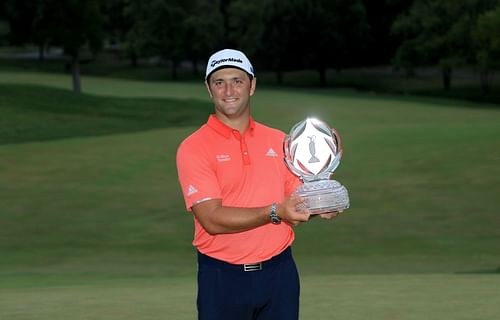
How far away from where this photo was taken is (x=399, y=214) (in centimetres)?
1922

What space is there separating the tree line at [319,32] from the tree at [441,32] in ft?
0.23

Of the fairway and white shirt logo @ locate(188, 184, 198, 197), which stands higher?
white shirt logo @ locate(188, 184, 198, 197)

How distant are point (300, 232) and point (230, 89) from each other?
13.5 meters

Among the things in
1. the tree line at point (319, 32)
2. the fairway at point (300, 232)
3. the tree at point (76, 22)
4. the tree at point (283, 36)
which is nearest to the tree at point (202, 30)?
the tree line at point (319, 32)

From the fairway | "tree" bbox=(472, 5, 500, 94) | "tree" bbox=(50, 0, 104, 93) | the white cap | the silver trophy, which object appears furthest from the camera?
"tree" bbox=(472, 5, 500, 94)

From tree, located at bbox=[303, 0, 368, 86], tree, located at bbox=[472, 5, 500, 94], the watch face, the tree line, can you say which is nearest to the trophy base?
the watch face

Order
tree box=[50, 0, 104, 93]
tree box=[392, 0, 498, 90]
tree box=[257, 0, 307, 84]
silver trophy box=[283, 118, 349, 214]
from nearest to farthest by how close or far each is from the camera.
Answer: silver trophy box=[283, 118, 349, 214]
tree box=[50, 0, 104, 93]
tree box=[392, 0, 498, 90]
tree box=[257, 0, 307, 84]

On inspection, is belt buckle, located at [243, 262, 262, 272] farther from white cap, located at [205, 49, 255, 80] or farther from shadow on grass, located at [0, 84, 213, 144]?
shadow on grass, located at [0, 84, 213, 144]

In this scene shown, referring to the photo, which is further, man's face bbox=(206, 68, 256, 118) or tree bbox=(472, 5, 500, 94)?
tree bbox=(472, 5, 500, 94)

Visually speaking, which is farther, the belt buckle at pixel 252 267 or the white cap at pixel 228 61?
the belt buckle at pixel 252 267

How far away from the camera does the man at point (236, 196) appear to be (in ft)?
15.7

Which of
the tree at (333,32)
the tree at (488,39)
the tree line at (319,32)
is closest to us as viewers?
the tree at (488,39)

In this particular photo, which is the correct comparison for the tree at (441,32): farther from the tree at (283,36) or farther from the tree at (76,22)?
the tree at (76,22)

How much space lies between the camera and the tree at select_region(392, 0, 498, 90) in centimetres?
7556
